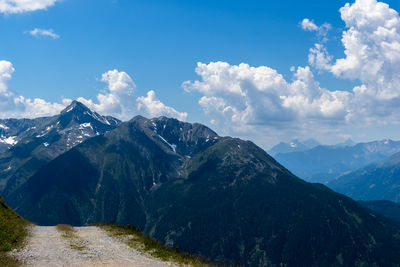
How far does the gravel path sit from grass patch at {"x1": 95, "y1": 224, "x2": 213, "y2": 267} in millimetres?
1327

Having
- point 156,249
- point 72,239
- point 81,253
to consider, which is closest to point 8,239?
point 72,239

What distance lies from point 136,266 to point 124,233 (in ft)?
51.5

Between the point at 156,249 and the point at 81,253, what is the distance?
8621 mm

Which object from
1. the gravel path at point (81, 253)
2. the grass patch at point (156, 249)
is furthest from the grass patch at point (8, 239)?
the grass patch at point (156, 249)

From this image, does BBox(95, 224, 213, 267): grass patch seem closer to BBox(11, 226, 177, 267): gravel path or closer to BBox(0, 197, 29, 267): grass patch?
BBox(11, 226, 177, 267): gravel path

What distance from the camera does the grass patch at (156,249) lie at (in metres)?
32.3

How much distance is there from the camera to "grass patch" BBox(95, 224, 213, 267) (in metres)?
32.3

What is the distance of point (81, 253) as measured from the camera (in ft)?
106

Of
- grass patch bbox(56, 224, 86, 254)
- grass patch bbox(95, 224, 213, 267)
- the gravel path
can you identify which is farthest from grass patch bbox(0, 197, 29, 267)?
grass patch bbox(95, 224, 213, 267)

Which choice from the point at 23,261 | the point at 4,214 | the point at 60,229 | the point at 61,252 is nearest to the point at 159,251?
the point at 61,252

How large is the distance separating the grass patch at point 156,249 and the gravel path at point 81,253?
4.35 ft

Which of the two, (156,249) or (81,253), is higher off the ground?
(156,249)

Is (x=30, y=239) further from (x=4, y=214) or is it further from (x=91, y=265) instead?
(x=91, y=265)

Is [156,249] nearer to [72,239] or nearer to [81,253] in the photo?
[81,253]
